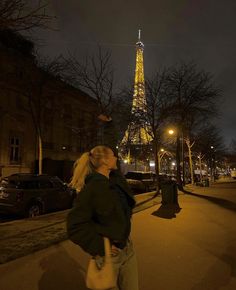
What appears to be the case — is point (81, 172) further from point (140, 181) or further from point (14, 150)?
point (14, 150)

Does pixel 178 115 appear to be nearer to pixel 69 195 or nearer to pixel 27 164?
pixel 27 164

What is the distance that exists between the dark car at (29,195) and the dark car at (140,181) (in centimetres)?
1465

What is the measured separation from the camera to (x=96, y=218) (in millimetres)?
2922

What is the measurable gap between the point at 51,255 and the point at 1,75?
17.3 meters

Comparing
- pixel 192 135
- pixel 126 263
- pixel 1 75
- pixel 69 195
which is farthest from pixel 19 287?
pixel 192 135

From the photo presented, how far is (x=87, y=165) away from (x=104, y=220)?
604 millimetres

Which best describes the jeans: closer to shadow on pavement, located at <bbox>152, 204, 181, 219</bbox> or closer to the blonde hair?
the blonde hair

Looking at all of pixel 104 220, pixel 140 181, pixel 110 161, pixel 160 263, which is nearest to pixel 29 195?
pixel 160 263

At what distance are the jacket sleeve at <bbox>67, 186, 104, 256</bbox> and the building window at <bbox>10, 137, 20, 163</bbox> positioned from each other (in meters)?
29.3

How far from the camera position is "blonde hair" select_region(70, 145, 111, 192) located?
10.5ft

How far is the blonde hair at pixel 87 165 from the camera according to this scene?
319 cm

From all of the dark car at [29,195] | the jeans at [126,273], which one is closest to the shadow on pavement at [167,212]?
the dark car at [29,195]

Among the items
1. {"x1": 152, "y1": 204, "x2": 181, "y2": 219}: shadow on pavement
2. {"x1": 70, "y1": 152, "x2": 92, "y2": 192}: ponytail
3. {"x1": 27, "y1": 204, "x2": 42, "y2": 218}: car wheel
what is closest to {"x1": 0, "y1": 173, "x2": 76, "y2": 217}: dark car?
{"x1": 27, "y1": 204, "x2": 42, "y2": 218}: car wheel

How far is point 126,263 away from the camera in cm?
302
